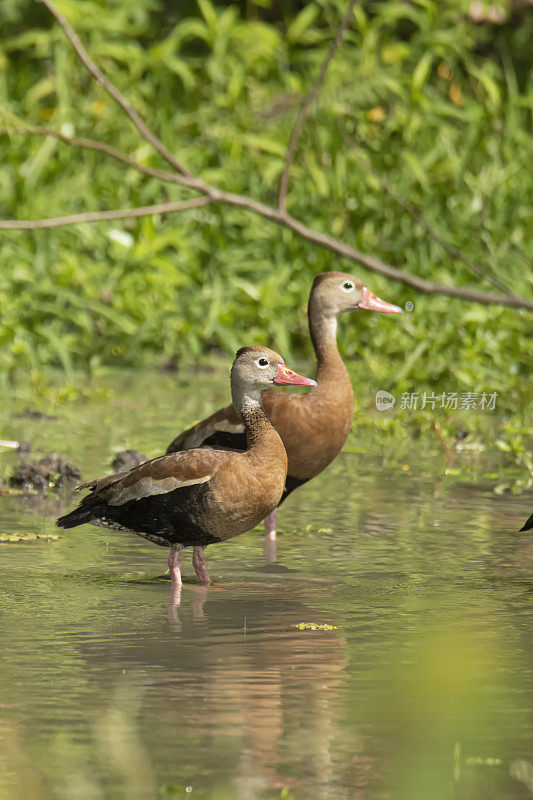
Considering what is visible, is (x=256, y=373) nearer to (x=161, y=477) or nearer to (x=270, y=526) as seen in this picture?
(x=161, y=477)

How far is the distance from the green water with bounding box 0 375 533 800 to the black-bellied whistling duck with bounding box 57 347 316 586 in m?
0.25

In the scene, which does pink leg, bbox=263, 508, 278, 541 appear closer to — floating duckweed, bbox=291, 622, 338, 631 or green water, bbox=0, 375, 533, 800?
green water, bbox=0, 375, 533, 800

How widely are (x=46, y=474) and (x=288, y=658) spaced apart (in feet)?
12.1

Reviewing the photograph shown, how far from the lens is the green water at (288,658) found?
446 centimetres

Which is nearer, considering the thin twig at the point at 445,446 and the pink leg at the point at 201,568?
the pink leg at the point at 201,568

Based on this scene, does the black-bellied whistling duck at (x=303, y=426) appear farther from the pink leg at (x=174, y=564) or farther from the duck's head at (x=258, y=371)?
the pink leg at (x=174, y=564)

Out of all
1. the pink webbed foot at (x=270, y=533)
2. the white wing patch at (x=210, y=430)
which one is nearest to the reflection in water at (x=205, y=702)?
the pink webbed foot at (x=270, y=533)

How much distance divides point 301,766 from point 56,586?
2.52m

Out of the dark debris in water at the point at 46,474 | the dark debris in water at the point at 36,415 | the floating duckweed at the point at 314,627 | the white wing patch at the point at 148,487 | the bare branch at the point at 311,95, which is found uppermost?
the bare branch at the point at 311,95

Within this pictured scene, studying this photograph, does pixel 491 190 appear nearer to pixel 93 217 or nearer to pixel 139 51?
pixel 139 51

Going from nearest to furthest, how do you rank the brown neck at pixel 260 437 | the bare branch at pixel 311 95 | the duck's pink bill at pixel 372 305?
the bare branch at pixel 311 95 < the brown neck at pixel 260 437 < the duck's pink bill at pixel 372 305

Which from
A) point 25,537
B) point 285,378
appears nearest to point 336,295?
point 285,378

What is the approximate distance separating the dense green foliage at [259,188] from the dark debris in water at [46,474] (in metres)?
3.45

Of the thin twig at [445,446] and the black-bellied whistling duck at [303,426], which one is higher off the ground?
the black-bellied whistling duck at [303,426]
